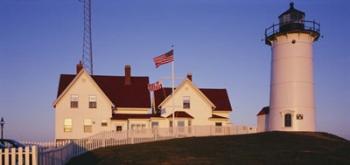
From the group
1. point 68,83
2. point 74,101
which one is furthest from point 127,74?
point 74,101

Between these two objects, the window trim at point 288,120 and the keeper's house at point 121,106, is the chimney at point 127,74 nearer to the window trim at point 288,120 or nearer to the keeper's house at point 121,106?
the keeper's house at point 121,106

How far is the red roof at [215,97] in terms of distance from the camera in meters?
55.2

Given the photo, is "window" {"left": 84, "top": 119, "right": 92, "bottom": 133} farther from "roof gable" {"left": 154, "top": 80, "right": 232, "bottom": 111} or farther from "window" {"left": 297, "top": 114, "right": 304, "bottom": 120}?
"window" {"left": 297, "top": 114, "right": 304, "bottom": 120}

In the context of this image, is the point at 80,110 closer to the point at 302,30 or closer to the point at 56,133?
the point at 56,133

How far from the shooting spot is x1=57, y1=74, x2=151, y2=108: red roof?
53.2 m

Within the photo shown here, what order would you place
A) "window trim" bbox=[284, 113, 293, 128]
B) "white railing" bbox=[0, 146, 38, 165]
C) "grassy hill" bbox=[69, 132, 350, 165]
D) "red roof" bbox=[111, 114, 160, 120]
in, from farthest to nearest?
1. "red roof" bbox=[111, 114, 160, 120]
2. "window trim" bbox=[284, 113, 293, 128]
3. "grassy hill" bbox=[69, 132, 350, 165]
4. "white railing" bbox=[0, 146, 38, 165]

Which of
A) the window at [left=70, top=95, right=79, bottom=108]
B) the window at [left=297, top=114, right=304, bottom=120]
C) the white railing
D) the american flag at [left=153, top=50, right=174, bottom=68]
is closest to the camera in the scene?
the white railing

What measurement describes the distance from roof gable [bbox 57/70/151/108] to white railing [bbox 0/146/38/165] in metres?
36.7

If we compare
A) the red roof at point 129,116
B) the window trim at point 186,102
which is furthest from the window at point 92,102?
the window trim at point 186,102

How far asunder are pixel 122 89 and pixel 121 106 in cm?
317

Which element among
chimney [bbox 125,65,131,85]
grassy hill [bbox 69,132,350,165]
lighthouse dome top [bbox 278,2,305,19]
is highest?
lighthouse dome top [bbox 278,2,305,19]

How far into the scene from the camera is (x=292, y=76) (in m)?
46.2

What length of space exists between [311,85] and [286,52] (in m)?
4.07

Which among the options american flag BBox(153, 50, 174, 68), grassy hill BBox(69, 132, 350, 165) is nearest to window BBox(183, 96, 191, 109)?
american flag BBox(153, 50, 174, 68)
